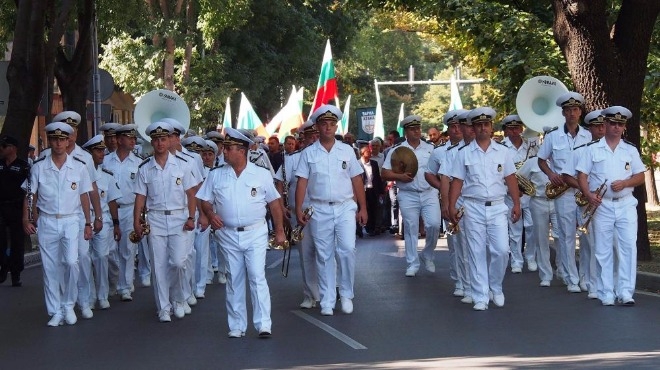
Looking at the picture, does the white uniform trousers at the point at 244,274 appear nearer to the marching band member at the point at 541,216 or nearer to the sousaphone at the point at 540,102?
the marching band member at the point at 541,216

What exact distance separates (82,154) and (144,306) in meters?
1.98

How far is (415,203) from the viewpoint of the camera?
61.1 feet

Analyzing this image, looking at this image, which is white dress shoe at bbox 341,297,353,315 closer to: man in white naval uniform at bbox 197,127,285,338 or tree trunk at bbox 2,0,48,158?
man in white naval uniform at bbox 197,127,285,338

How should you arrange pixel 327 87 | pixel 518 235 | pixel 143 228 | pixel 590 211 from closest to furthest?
1. pixel 143 228
2. pixel 590 211
3. pixel 518 235
4. pixel 327 87

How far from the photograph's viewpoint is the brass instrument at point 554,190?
51.8 feet

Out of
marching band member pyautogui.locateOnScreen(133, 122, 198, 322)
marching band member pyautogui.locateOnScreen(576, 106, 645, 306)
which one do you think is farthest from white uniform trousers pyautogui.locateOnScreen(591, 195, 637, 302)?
marching band member pyautogui.locateOnScreen(133, 122, 198, 322)

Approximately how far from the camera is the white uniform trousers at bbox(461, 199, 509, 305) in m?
14.5

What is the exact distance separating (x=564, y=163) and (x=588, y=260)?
3.63 feet

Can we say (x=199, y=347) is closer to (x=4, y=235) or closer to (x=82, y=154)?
(x=82, y=154)

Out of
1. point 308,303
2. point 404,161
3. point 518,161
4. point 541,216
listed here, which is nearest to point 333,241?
point 308,303

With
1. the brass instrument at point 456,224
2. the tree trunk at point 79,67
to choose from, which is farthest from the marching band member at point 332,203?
the tree trunk at point 79,67

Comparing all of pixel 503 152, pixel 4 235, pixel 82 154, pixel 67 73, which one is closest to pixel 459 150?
pixel 503 152

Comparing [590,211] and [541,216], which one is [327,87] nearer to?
[541,216]

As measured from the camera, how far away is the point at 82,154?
48.1ft
